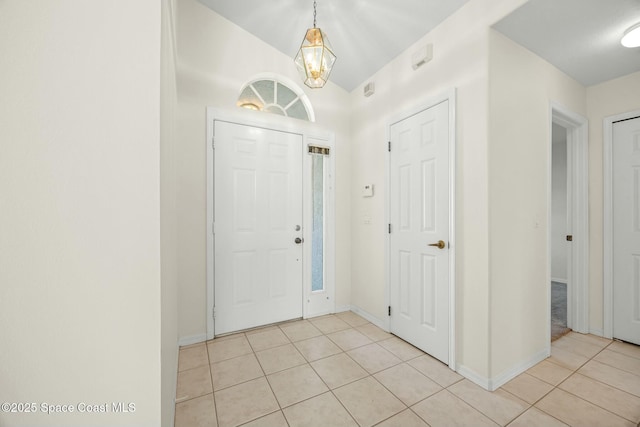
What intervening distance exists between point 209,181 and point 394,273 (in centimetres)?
210

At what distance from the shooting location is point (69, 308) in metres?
0.71

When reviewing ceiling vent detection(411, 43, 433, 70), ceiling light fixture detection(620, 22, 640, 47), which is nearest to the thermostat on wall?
ceiling vent detection(411, 43, 433, 70)

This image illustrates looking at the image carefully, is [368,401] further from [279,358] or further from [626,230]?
[626,230]

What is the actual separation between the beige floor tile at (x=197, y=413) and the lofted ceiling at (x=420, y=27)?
320cm

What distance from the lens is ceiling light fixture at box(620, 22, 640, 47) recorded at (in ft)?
5.54

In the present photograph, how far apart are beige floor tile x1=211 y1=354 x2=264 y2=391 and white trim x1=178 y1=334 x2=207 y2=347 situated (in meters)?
0.45

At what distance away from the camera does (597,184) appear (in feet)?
8.13

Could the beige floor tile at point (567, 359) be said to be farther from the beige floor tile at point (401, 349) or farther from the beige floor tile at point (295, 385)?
the beige floor tile at point (295, 385)

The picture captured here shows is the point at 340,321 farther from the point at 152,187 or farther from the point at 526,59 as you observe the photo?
the point at 526,59

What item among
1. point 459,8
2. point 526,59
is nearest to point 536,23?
point 526,59

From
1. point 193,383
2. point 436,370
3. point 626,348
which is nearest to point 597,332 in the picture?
point 626,348

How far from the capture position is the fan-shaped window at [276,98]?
2.68 m

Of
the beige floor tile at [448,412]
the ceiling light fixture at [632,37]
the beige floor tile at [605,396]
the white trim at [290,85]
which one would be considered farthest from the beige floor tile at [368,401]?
the ceiling light fixture at [632,37]

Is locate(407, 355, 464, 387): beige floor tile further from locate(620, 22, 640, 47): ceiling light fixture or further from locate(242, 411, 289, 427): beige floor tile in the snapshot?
locate(620, 22, 640, 47): ceiling light fixture
